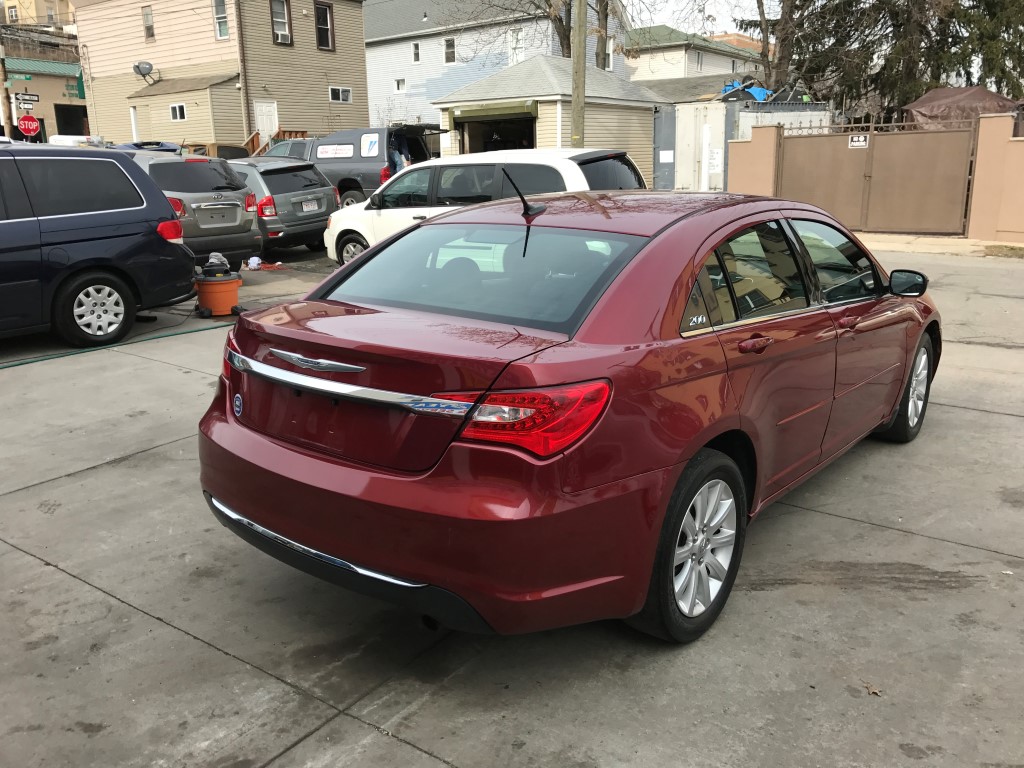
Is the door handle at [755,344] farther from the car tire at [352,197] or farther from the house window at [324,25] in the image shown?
the house window at [324,25]

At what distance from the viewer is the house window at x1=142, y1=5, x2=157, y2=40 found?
104ft

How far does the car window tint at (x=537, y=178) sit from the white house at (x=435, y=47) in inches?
1150

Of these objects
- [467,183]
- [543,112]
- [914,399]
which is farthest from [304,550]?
[543,112]

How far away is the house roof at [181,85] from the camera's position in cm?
2950

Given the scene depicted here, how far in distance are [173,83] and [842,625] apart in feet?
108

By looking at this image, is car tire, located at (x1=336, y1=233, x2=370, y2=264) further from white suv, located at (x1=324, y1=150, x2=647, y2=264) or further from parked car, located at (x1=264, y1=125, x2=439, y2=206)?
parked car, located at (x1=264, y1=125, x2=439, y2=206)

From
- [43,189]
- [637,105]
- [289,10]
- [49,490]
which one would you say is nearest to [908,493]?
[49,490]

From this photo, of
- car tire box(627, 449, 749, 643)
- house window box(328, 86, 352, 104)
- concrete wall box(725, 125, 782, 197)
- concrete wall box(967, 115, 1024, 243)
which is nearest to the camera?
car tire box(627, 449, 749, 643)

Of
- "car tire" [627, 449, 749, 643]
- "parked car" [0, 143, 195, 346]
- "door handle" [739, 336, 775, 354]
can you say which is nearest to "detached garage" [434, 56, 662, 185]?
"parked car" [0, 143, 195, 346]

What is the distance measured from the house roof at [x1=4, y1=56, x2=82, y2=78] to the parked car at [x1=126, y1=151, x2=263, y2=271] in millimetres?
31174

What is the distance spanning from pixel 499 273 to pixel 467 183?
6981mm

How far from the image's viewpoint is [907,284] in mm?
4770

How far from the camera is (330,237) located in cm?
1227

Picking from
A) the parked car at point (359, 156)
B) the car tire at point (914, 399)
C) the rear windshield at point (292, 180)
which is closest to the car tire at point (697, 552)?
the car tire at point (914, 399)
